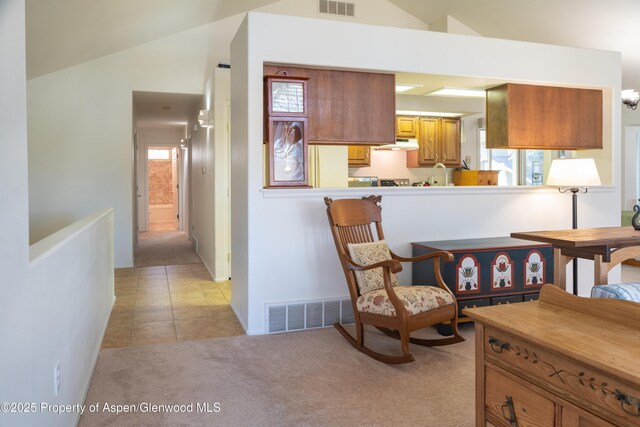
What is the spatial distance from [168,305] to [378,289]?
2.27 meters

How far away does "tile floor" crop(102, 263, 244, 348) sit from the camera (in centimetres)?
387

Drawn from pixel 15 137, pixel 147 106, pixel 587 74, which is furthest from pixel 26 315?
pixel 147 106

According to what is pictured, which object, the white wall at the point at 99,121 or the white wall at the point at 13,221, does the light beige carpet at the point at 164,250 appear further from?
the white wall at the point at 13,221

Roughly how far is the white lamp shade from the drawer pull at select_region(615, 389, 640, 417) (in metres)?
3.35

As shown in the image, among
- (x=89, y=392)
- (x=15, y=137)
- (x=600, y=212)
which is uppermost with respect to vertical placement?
(x=15, y=137)

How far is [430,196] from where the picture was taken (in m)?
4.37

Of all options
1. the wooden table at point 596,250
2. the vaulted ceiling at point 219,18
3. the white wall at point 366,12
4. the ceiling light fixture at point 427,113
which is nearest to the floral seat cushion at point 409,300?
the wooden table at point 596,250

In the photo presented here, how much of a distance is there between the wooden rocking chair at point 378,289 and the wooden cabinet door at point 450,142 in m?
4.15

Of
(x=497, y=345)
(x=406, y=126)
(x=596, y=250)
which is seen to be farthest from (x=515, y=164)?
(x=497, y=345)

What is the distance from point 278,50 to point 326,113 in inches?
24.9

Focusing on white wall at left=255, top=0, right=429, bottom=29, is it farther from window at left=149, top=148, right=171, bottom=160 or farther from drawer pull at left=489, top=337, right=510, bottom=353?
window at left=149, top=148, right=171, bottom=160

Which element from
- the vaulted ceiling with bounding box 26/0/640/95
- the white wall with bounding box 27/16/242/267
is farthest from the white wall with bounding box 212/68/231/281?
the white wall with bounding box 27/16/242/267

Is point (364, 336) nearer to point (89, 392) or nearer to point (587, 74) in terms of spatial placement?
point (89, 392)

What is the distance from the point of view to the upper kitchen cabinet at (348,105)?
13.4 ft
